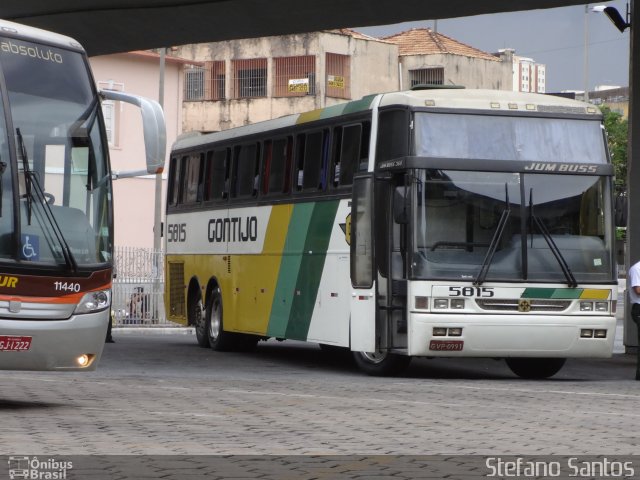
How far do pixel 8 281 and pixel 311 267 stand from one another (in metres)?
8.75

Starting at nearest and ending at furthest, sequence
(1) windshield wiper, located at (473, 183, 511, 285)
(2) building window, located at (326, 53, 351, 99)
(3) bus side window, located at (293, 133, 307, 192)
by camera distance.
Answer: (1) windshield wiper, located at (473, 183, 511, 285), (3) bus side window, located at (293, 133, 307, 192), (2) building window, located at (326, 53, 351, 99)

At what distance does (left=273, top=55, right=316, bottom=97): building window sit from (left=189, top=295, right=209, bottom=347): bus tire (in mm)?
43044

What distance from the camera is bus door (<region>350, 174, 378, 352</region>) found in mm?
19656

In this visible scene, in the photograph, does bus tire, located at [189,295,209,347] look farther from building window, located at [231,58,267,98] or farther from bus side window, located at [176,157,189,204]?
building window, located at [231,58,267,98]

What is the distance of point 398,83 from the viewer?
75.6 metres

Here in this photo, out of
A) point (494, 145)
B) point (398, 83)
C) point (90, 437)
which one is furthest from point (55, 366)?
point (398, 83)

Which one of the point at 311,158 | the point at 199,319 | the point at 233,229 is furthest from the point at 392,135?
the point at 199,319

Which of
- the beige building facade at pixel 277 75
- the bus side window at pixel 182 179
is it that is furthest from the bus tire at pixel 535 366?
the beige building facade at pixel 277 75

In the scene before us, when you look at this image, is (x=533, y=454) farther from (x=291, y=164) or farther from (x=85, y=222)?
(x=291, y=164)

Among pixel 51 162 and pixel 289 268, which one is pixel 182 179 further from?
pixel 51 162

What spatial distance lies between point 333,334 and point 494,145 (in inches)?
133

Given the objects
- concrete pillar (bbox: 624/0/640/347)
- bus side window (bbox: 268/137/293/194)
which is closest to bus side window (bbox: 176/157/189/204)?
bus side window (bbox: 268/137/293/194)

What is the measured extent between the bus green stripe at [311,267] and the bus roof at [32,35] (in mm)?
6963

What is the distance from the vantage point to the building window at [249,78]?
7094 cm
